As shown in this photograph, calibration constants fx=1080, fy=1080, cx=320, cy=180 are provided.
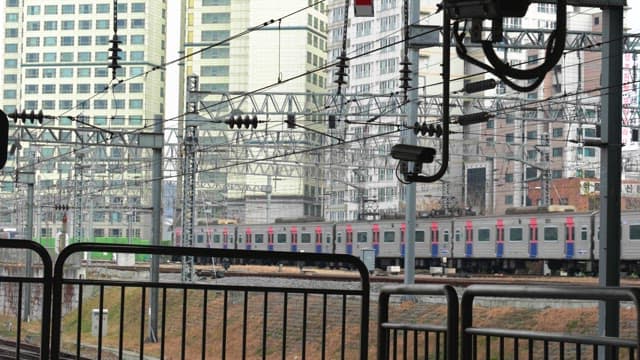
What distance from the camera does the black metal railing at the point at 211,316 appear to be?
20.6ft

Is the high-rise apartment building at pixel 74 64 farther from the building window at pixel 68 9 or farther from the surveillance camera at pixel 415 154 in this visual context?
the surveillance camera at pixel 415 154

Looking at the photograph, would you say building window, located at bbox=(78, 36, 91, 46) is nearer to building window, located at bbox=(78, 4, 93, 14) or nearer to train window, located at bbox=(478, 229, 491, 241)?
building window, located at bbox=(78, 4, 93, 14)

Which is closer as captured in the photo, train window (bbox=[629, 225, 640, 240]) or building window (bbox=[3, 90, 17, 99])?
train window (bbox=[629, 225, 640, 240])

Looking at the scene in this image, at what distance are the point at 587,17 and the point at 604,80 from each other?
6499 centimetres

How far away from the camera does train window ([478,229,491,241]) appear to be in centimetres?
4103

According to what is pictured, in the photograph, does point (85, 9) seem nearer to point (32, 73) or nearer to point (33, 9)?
point (33, 9)

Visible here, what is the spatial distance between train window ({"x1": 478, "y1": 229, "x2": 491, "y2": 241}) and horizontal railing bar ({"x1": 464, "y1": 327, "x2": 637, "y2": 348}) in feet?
118

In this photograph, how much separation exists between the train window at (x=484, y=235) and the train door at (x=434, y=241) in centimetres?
240

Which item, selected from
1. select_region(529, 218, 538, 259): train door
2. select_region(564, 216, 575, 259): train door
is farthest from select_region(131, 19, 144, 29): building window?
select_region(564, 216, 575, 259): train door

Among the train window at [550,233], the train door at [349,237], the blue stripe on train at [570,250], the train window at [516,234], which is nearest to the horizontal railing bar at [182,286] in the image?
the blue stripe on train at [570,250]

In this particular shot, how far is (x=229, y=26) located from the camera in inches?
2271

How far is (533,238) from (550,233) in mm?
883

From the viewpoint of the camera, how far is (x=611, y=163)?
11.9 m

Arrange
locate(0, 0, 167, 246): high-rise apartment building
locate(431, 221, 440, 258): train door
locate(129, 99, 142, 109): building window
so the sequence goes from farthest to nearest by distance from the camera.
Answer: locate(129, 99, 142, 109): building window, locate(0, 0, 167, 246): high-rise apartment building, locate(431, 221, 440, 258): train door
